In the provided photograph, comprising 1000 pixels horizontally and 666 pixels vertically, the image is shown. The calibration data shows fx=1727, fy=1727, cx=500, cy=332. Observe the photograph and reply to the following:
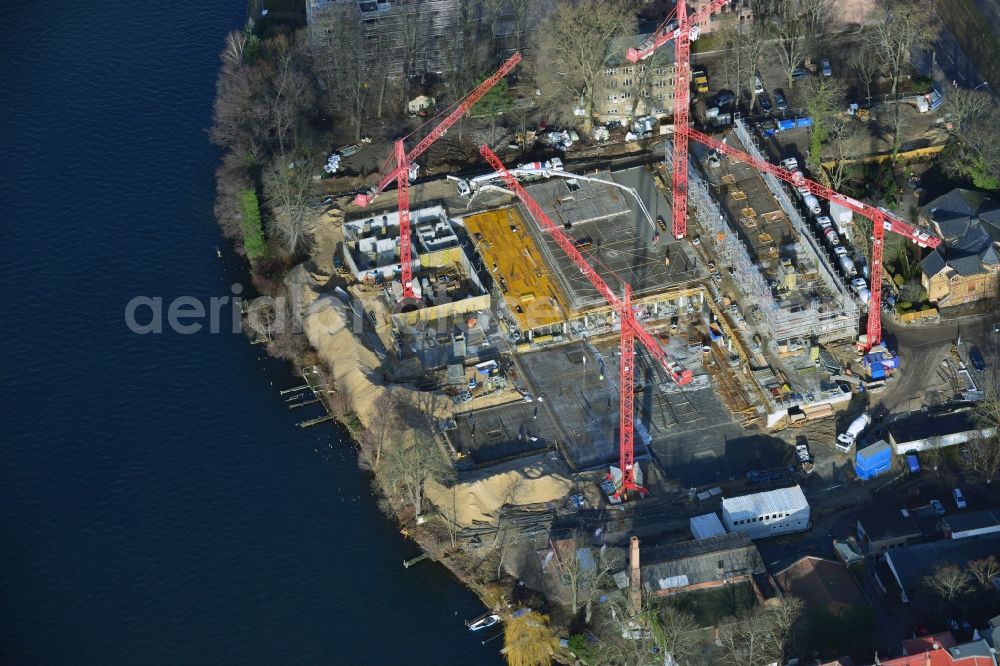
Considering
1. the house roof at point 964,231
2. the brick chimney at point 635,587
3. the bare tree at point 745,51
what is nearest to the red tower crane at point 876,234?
the house roof at point 964,231

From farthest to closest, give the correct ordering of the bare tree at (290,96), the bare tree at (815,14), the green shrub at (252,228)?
the bare tree at (815,14), the bare tree at (290,96), the green shrub at (252,228)

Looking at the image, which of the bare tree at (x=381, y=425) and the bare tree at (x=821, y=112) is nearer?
the bare tree at (x=381, y=425)

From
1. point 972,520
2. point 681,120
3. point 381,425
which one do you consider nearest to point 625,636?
point 972,520

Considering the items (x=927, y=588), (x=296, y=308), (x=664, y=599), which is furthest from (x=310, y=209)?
(x=927, y=588)

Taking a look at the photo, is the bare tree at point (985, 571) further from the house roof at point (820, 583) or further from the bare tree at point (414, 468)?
the bare tree at point (414, 468)

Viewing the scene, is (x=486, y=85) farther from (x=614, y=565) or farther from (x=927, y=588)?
(x=927, y=588)

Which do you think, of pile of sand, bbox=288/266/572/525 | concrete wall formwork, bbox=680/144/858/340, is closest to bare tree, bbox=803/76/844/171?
concrete wall formwork, bbox=680/144/858/340
